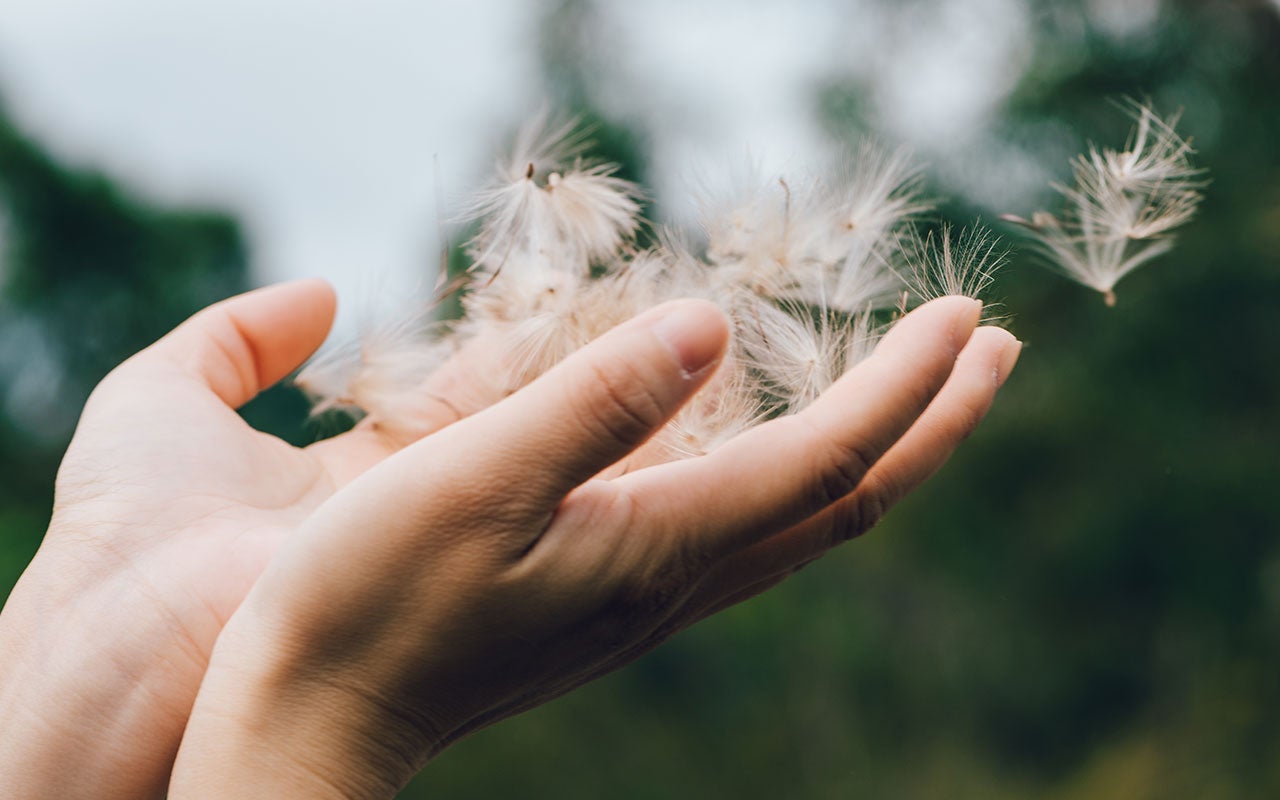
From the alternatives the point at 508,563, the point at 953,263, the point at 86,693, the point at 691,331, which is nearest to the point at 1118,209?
the point at 953,263

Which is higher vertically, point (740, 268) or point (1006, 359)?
point (740, 268)

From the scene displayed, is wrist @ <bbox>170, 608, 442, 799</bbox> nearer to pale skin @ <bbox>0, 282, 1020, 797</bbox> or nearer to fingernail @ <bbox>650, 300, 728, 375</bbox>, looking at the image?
pale skin @ <bbox>0, 282, 1020, 797</bbox>

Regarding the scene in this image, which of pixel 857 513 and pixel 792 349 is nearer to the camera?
pixel 857 513

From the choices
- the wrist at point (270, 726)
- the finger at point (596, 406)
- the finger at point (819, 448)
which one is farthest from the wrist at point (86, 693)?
the finger at point (819, 448)

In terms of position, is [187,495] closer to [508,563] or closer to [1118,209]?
[508,563]

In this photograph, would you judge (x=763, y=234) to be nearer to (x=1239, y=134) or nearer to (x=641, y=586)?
(x=641, y=586)

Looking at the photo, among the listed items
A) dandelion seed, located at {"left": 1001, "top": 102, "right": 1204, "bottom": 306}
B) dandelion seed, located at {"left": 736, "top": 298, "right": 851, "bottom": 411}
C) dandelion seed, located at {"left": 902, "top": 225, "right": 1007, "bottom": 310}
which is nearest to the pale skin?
dandelion seed, located at {"left": 902, "top": 225, "right": 1007, "bottom": 310}

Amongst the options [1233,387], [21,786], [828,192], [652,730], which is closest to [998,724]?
[652,730]
